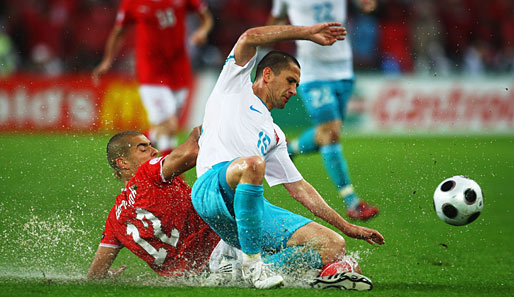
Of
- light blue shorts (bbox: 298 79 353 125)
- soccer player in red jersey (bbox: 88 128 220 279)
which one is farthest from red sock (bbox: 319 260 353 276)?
light blue shorts (bbox: 298 79 353 125)

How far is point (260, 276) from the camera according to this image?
3.82 meters

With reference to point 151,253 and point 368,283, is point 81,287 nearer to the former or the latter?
point 151,253

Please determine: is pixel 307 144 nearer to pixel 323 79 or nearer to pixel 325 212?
pixel 323 79

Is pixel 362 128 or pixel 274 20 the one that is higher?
pixel 274 20

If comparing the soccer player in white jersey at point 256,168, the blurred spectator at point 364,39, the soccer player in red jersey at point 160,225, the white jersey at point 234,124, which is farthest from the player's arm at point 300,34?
the blurred spectator at point 364,39

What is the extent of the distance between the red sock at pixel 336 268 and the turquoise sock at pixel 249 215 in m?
0.43

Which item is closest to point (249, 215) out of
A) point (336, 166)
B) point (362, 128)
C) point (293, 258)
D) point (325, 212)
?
point (293, 258)

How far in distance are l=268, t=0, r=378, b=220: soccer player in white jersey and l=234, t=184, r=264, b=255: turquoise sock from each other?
2.95m

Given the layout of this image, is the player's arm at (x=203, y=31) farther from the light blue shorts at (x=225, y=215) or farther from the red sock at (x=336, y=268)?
the red sock at (x=336, y=268)

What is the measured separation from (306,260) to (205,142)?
2.83ft

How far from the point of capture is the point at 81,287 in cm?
394

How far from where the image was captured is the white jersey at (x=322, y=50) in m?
7.09

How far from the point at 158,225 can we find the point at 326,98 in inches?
127

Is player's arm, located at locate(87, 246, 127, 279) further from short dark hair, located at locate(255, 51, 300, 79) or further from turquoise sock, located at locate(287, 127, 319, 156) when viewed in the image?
turquoise sock, located at locate(287, 127, 319, 156)
